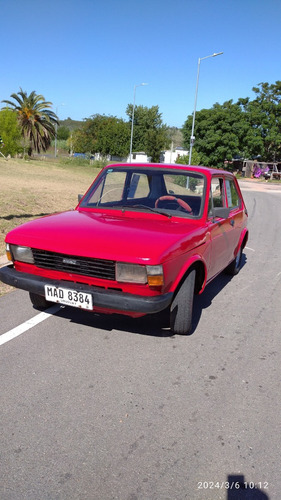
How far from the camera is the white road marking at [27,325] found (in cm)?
371

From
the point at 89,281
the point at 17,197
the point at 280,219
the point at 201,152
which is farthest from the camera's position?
the point at 201,152

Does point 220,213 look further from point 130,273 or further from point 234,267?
point 234,267

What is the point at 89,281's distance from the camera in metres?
3.38

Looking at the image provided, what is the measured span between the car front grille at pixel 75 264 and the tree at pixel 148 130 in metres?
58.4

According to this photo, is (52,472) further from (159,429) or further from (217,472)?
(217,472)

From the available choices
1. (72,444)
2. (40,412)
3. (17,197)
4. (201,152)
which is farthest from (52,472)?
(201,152)

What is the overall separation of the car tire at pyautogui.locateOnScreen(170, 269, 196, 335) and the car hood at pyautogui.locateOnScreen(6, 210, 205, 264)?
33cm

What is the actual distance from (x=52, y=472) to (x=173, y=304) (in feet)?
5.82

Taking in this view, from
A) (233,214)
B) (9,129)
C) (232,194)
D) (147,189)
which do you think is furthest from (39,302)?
(9,129)

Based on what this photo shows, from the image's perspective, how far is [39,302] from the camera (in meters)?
4.32

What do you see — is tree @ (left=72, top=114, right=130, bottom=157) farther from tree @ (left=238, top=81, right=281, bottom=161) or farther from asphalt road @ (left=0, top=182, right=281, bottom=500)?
asphalt road @ (left=0, top=182, right=281, bottom=500)

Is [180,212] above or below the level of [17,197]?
above

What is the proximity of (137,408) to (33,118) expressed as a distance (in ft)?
167

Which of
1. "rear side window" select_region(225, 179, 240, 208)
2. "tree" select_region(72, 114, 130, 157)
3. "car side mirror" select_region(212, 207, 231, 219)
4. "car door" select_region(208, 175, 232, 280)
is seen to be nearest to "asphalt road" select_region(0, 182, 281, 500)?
"car door" select_region(208, 175, 232, 280)
